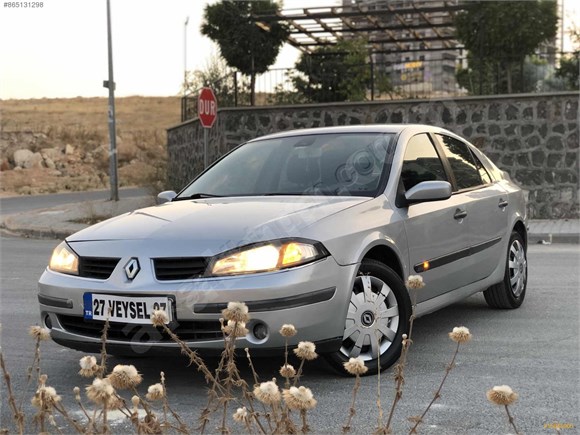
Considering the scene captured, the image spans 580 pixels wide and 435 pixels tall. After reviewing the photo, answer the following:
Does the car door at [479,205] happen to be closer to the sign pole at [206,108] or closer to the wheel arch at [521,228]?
the wheel arch at [521,228]

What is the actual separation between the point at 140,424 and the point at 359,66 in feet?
58.2

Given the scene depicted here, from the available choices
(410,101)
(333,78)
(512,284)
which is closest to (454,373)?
(512,284)

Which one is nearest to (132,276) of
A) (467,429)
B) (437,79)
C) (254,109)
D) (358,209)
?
Answer: (358,209)

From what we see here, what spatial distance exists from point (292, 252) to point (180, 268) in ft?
1.93

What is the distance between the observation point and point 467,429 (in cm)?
383

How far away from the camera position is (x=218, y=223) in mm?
4711

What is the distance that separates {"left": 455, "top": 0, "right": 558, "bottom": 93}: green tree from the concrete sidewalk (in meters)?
4.69

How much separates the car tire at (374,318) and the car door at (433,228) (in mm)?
400

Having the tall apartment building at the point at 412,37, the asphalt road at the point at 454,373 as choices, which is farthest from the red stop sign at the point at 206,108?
the asphalt road at the point at 454,373

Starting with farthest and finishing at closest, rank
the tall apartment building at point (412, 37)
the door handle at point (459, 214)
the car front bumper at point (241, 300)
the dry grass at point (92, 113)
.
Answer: the dry grass at point (92, 113), the tall apartment building at point (412, 37), the door handle at point (459, 214), the car front bumper at point (241, 300)

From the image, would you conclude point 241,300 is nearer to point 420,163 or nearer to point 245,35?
point 420,163

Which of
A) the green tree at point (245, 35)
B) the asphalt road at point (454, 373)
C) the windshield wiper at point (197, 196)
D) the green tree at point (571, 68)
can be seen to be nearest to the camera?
the asphalt road at point (454, 373)

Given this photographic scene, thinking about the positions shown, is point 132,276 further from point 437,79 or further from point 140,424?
point 437,79

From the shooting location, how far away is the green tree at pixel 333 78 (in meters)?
19.8
